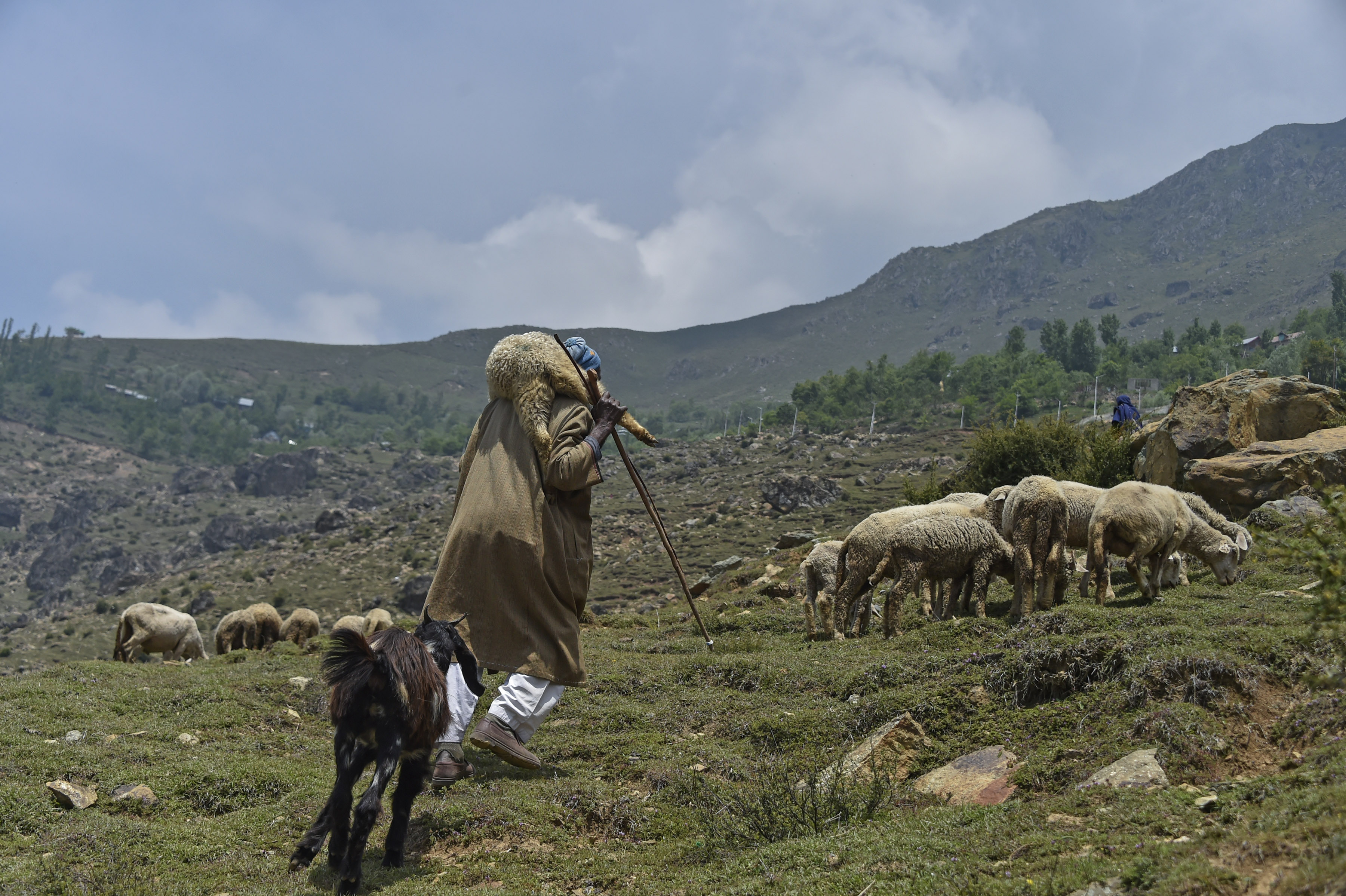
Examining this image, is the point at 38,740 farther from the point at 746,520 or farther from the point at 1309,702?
the point at 746,520

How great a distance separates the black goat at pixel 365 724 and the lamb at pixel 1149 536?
860 cm

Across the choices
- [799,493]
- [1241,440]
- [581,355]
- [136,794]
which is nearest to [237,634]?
[136,794]

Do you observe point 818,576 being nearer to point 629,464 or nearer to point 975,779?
point 629,464

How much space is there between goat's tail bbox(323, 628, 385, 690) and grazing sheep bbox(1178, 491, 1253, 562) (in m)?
10.9

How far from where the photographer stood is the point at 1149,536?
11.1 metres

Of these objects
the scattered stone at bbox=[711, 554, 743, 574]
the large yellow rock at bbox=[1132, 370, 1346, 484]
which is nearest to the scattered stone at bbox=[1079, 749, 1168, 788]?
the large yellow rock at bbox=[1132, 370, 1346, 484]

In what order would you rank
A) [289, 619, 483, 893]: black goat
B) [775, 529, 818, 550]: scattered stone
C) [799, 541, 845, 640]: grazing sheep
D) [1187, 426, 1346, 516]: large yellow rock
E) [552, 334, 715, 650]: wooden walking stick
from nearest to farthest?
[289, 619, 483, 893]: black goat < [552, 334, 715, 650]: wooden walking stick < [799, 541, 845, 640]: grazing sheep < [1187, 426, 1346, 516]: large yellow rock < [775, 529, 818, 550]: scattered stone

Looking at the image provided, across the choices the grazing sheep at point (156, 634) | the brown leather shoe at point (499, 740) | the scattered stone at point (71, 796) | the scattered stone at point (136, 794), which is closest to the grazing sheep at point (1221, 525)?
the brown leather shoe at point (499, 740)

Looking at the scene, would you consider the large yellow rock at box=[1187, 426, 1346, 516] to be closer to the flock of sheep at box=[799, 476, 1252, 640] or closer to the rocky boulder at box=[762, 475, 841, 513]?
the flock of sheep at box=[799, 476, 1252, 640]

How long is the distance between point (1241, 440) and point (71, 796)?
807 inches

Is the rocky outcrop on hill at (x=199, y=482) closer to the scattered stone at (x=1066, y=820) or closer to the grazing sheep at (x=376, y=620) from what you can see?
the grazing sheep at (x=376, y=620)

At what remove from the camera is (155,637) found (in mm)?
18484

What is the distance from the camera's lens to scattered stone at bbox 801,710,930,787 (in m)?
6.29

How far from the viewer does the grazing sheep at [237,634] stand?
68.7ft
